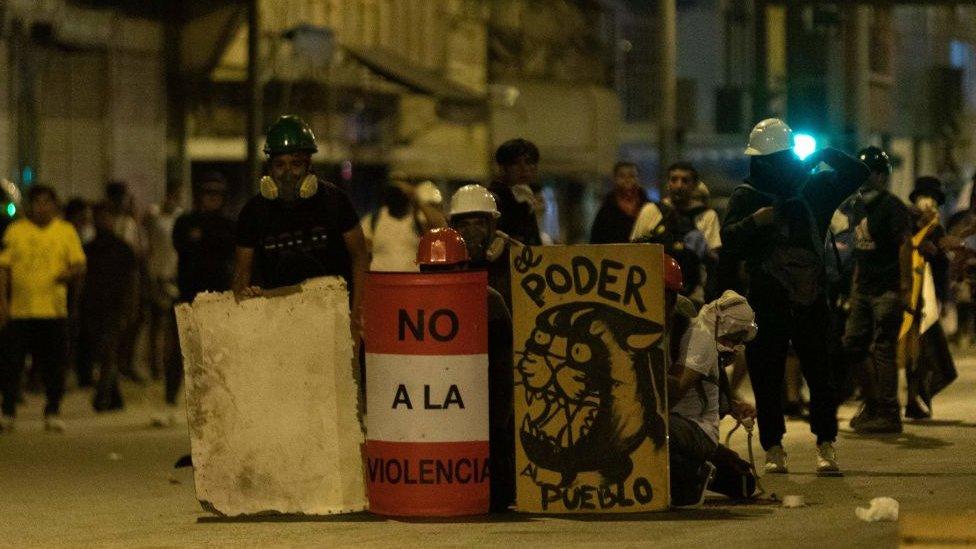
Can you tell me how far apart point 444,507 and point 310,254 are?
1.83 meters

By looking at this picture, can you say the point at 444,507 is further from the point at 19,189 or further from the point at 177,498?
the point at 19,189

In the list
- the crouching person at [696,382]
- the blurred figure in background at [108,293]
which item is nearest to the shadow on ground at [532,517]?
the crouching person at [696,382]

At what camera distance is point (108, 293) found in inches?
752

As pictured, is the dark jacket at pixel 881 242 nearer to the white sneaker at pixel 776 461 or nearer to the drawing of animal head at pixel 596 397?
the white sneaker at pixel 776 461

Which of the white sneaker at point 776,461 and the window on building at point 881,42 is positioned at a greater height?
the window on building at point 881,42

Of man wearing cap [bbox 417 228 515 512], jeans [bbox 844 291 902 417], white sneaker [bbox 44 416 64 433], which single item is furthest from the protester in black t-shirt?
white sneaker [bbox 44 416 64 433]

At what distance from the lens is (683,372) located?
34.5 ft

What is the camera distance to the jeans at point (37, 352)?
16.9m

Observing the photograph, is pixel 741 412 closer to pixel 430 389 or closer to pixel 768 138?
pixel 430 389

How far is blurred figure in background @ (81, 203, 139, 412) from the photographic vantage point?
61.0 ft

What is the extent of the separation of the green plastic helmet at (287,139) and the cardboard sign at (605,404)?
5.45 feet

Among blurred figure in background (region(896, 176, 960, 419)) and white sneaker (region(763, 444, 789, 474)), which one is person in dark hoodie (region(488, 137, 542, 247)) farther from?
blurred figure in background (region(896, 176, 960, 419))

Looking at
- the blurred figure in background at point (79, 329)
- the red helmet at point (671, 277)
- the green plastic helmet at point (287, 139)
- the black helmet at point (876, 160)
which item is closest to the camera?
the red helmet at point (671, 277)

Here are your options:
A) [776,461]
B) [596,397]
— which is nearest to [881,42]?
[776,461]
